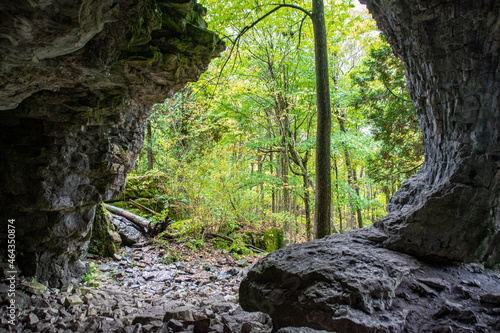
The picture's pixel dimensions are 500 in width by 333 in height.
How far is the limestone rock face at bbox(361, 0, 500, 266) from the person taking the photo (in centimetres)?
268

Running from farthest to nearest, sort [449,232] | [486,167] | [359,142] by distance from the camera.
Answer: [359,142]
[449,232]
[486,167]

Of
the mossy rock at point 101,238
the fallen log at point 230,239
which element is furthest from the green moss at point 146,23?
the fallen log at point 230,239

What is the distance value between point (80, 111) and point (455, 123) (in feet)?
14.7

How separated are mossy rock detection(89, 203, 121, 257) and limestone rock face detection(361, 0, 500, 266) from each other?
5817mm

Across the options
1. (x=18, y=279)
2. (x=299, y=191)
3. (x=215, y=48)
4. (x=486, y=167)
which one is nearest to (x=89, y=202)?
(x=18, y=279)

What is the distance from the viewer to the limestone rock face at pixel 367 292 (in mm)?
2365

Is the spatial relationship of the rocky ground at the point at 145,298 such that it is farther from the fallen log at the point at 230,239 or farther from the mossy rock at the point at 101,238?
the fallen log at the point at 230,239

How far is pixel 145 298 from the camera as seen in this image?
14.7 ft

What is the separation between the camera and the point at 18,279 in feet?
11.7

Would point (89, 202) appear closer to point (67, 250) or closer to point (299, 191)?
point (67, 250)

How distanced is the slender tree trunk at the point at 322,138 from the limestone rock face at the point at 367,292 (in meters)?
1.94

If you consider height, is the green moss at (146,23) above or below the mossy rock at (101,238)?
above

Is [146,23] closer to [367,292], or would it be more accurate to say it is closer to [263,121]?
[367,292]

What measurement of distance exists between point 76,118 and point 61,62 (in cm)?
121
